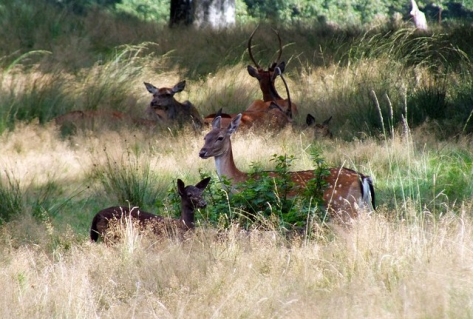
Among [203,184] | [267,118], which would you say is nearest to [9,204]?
[203,184]

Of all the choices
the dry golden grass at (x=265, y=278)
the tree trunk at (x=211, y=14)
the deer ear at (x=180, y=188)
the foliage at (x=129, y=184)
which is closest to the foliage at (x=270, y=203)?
the deer ear at (x=180, y=188)

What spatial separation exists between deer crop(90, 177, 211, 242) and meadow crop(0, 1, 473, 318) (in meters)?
0.12

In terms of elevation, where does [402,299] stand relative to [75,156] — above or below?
above

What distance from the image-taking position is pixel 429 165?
9.04m

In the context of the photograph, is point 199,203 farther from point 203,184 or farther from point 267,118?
point 267,118

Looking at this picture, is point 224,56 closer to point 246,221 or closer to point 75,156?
point 75,156

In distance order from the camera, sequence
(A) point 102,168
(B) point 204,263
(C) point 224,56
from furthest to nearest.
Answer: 1. (C) point 224,56
2. (A) point 102,168
3. (B) point 204,263

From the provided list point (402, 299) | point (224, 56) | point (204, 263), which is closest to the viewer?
point (402, 299)

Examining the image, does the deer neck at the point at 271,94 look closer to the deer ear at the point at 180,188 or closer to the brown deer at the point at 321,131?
the brown deer at the point at 321,131

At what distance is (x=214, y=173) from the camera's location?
910 cm

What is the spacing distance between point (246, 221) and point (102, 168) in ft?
7.36

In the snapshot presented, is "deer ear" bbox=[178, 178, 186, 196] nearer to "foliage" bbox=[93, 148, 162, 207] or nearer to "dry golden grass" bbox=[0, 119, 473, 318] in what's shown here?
"dry golden grass" bbox=[0, 119, 473, 318]

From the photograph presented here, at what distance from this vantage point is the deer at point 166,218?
268 inches

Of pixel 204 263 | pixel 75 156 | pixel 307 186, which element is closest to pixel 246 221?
pixel 307 186
